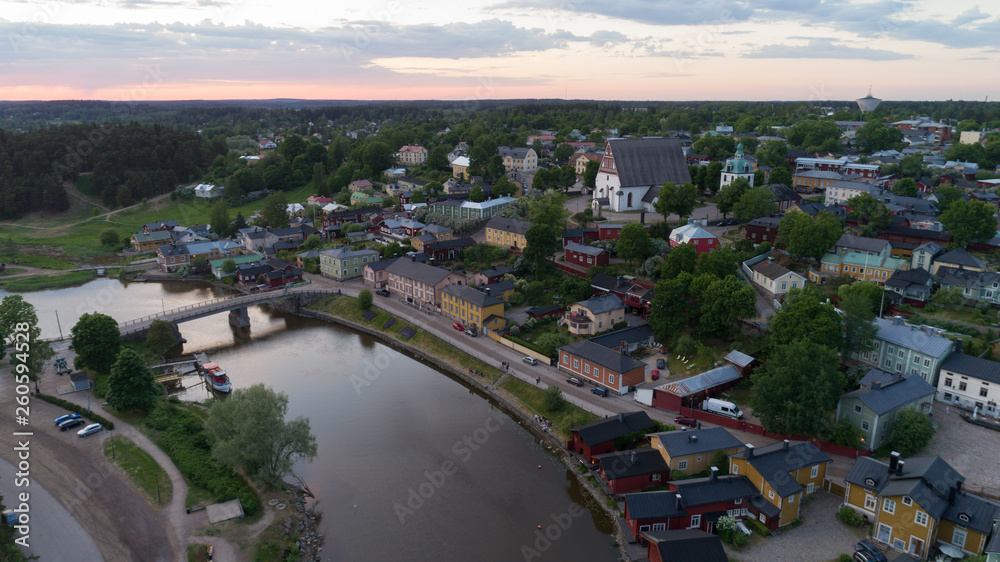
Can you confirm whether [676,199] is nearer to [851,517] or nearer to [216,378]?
[851,517]

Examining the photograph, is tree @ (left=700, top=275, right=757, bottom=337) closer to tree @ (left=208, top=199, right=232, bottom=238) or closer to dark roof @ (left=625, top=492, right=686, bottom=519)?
dark roof @ (left=625, top=492, right=686, bottom=519)

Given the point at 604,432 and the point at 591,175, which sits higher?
the point at 591,175

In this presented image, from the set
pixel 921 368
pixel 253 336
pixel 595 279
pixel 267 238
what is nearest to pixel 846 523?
pixel 921 368

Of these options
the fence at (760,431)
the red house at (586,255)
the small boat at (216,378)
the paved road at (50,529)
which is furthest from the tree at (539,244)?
the paved road at (50,529)

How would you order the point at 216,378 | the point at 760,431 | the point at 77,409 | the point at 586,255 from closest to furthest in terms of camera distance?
the point at 760,431
the point at 77,409
the point at 216,378
the point at 586,255

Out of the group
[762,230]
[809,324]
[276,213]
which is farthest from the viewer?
[276,213]

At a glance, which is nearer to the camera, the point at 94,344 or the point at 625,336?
the point at 94,344

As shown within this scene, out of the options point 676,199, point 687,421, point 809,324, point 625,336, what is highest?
point 676,199

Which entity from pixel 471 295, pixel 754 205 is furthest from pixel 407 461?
pixel 754 205
